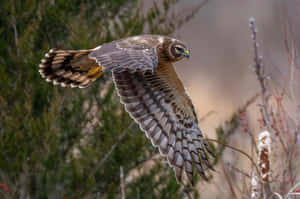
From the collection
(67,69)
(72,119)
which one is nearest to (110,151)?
(72,119)

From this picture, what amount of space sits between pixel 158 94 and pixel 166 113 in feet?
0.51

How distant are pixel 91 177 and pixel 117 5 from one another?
1.75 metres

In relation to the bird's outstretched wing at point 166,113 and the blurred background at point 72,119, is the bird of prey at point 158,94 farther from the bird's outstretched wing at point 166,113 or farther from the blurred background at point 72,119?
the blurred background at point 72,119

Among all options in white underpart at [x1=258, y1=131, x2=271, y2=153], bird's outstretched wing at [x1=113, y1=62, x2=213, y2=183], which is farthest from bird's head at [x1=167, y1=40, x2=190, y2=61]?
white underpart at [x1=258, y1=131, x2=271, y2=153]

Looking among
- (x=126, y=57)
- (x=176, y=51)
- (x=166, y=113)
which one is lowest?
(x=166, y=113)

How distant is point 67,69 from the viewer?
3990 millimetres

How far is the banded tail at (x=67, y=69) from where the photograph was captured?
12.7 ft

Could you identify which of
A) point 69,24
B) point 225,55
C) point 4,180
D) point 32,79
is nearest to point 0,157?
point 4,180

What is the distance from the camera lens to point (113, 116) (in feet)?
14.0

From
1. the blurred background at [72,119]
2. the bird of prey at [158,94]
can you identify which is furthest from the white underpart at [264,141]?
the bird of prey at [158,94]

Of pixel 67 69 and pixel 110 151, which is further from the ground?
pixel 67 69

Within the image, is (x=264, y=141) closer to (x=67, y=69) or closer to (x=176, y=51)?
(x=176, y=51)

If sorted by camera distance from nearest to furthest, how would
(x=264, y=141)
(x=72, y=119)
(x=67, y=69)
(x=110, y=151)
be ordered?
(x=264, y=141) → (x=67, y=69) → (x=110, y=151) → (x=72, y=119)

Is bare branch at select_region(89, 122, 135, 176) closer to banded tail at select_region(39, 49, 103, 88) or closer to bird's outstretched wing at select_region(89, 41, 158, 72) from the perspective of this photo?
banded tail at select_region(39, 49, 103, 88)
